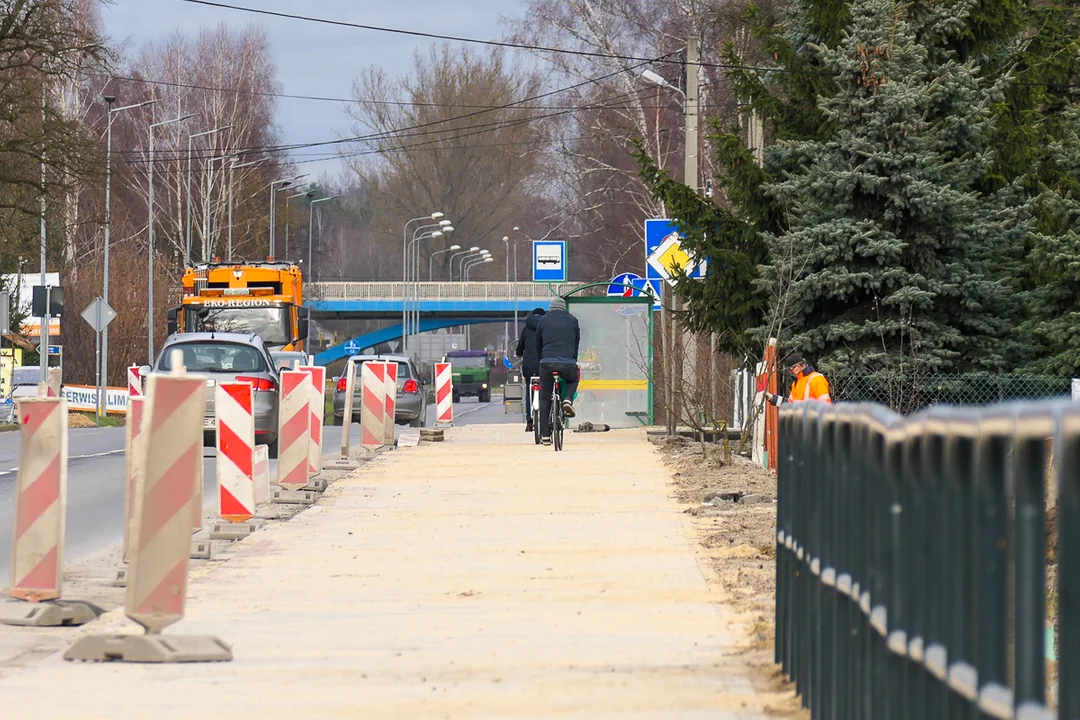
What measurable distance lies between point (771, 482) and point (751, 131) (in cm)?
1330

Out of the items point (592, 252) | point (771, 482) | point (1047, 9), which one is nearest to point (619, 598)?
point (771, 482)

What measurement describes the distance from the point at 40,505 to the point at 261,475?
5.16 meters

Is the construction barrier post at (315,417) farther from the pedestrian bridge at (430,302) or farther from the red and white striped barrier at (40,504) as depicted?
the pedestrian bridge at (430,302)

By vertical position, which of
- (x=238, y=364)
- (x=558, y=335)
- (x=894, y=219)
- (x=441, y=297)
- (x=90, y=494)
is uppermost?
(x=441, y=297)

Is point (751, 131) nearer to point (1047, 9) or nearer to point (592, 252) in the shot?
point (1047, 9)

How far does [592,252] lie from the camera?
7462cm

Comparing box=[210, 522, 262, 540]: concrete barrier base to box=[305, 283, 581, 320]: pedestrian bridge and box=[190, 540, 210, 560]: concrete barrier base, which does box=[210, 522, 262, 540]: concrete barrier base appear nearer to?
box=[190, 540, 210, 560]: concrete barrier base

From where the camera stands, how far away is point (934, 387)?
808 inches

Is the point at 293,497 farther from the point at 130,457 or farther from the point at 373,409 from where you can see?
the point at 373,409

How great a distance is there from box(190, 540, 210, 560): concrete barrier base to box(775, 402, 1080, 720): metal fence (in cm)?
577

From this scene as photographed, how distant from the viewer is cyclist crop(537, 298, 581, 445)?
21125 mm

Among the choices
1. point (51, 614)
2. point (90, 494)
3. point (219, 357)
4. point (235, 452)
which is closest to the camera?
point (51, 614)

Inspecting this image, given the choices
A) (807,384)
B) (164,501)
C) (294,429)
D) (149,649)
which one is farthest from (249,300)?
(149,649)

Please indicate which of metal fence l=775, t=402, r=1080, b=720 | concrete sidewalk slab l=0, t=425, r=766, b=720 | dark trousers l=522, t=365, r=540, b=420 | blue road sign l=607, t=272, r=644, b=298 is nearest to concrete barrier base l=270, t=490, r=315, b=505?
concrete sidewalk slab l=0, t=425, r=766, b=720
